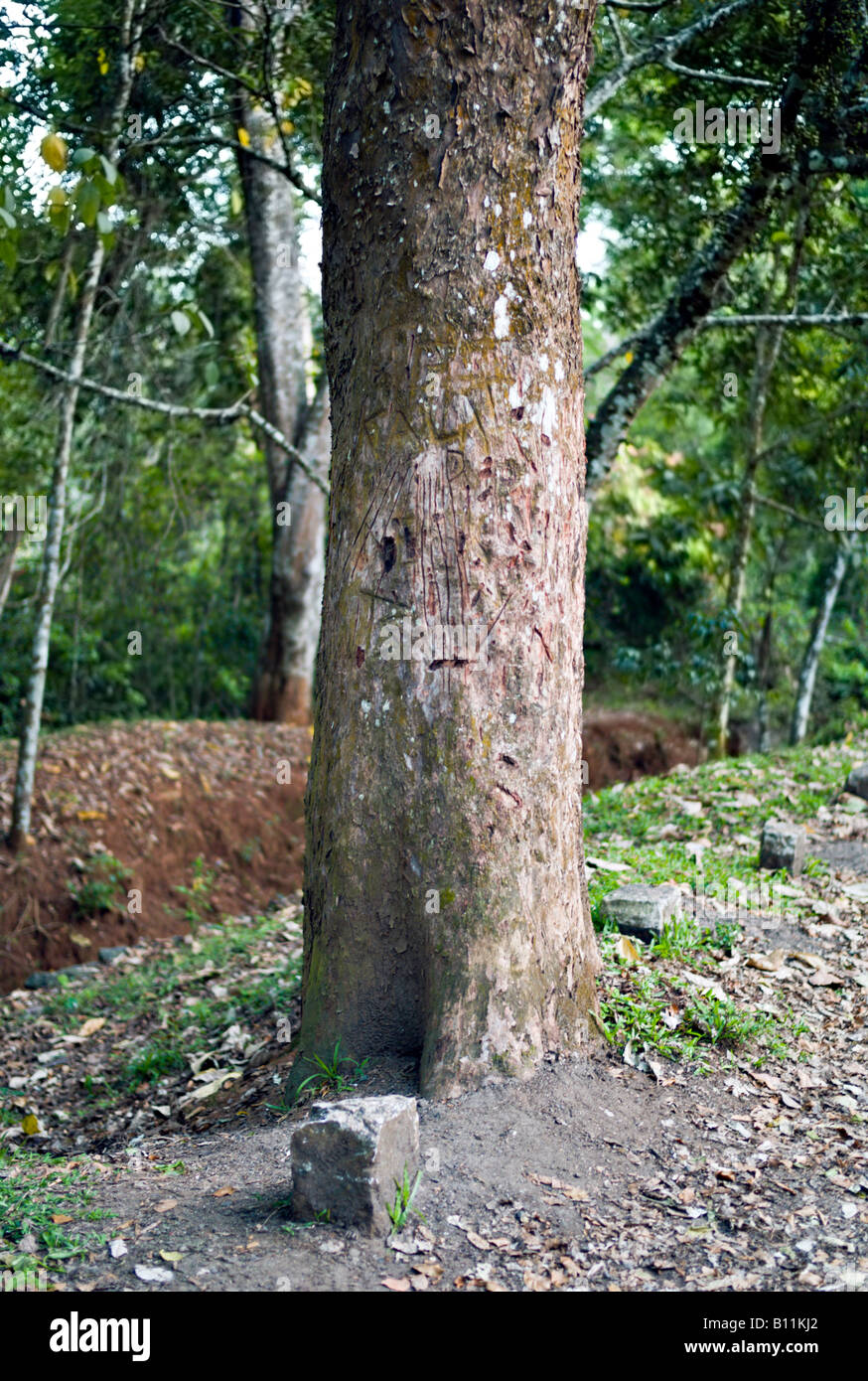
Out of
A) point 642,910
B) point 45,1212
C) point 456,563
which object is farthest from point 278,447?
point 45,1212

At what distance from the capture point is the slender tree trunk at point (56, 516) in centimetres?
630

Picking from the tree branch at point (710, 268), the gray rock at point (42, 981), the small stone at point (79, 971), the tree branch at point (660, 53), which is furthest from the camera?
the small stone at point (79, 971)

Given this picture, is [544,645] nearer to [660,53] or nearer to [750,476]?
[660,53]

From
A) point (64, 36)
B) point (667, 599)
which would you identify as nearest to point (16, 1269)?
point (64, 36)

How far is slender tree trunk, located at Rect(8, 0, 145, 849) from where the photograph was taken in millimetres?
6305

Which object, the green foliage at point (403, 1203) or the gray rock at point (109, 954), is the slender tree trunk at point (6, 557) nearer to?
the gray rock at point (109, 954)

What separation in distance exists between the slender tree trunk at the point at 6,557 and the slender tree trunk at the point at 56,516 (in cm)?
150

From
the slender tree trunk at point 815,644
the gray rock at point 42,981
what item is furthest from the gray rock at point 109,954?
the slender tree trunk at point 815,644

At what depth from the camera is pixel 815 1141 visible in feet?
9.95

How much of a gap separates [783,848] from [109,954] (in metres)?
4.04

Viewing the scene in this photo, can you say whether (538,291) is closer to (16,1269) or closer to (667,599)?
(16,1269)

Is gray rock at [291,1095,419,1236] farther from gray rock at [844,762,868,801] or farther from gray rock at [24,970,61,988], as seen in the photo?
gray rock at [844,762,868,801]

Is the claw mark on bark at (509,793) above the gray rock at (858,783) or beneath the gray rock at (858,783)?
above

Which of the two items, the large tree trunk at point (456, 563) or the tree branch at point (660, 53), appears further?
the tree branch at point (660, 53)
